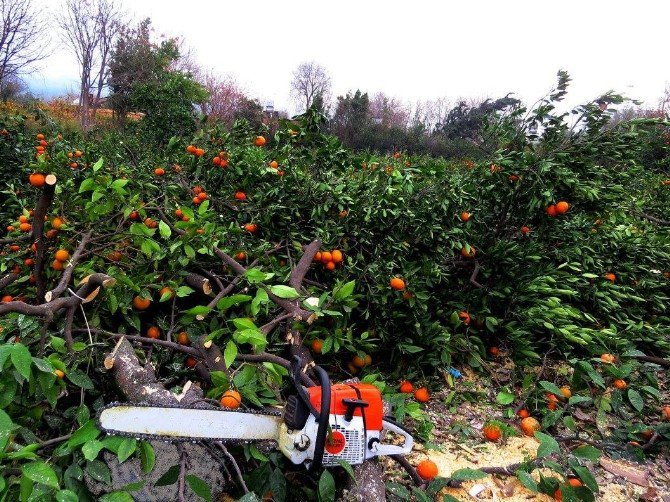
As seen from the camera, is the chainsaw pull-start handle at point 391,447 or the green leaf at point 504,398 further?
the green leaf at point 504,398

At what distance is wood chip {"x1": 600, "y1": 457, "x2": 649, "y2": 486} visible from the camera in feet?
6.41

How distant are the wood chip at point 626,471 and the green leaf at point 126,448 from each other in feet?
6.77

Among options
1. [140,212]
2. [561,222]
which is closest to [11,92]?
[140,212]

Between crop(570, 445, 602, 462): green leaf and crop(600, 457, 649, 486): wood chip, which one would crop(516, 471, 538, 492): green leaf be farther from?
crop(600, 457, 649, 486): wood chip

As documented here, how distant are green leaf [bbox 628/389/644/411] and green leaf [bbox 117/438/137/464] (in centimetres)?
249

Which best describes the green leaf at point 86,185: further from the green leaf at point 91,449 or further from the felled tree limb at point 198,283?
the green leaf at point 91,449

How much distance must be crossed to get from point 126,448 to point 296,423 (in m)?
0.47

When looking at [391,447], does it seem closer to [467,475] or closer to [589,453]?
[467,475]

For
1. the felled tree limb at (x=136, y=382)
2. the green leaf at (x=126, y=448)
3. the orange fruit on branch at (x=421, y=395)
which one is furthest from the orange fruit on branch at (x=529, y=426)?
the green leaf at (x=126, y=448)

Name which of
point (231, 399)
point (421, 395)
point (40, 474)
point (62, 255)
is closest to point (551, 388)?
point (421, 395)

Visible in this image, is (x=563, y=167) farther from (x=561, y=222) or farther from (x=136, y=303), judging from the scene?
(x=136, y=303)

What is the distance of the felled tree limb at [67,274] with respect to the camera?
163 centimetres

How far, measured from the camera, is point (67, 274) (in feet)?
5.81

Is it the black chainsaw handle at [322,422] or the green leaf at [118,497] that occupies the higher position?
the black chainsaw handle at [322,422]
